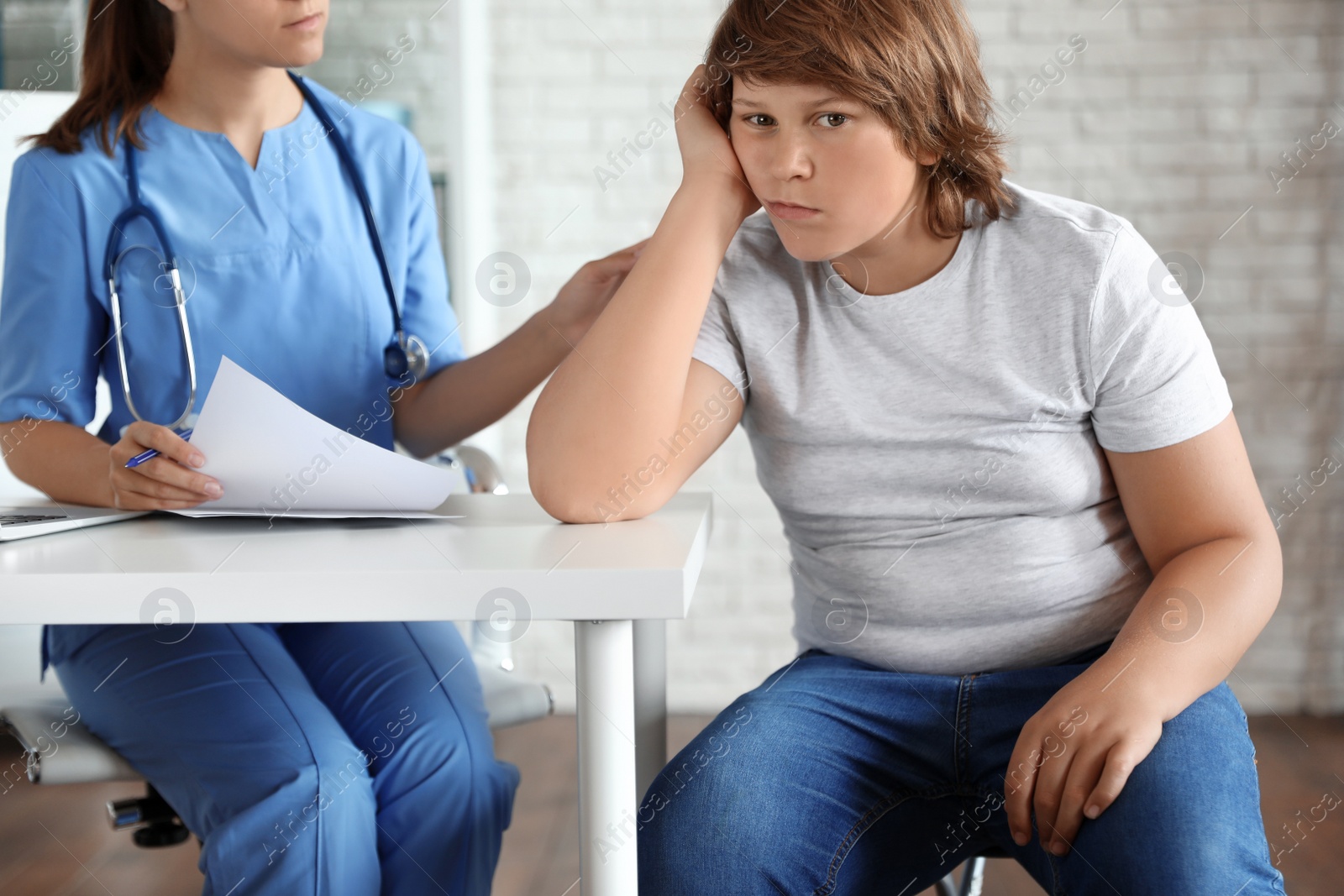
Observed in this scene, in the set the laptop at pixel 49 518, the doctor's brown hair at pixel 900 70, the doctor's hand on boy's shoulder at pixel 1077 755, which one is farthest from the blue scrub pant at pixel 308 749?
the doctor's brown hair at pixel 900 70

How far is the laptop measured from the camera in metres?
0.84

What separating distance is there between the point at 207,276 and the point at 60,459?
0.24 meters

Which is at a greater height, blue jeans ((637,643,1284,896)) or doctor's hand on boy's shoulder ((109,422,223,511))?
doctor's hand on boy's shoulder ((109,422,223,511))

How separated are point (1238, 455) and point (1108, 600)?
16cm

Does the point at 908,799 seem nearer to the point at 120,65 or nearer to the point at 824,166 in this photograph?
the point at 824,166

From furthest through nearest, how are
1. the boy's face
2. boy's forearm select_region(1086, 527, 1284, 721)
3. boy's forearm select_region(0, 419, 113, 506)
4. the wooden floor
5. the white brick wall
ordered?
the white brick wall
the wooden floor
boy's forearm select_region(0, 419, 113, 506)
the boy's face
boy's forearm select_region(1086, 527, 1284, 721)

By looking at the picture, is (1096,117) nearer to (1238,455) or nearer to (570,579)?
(1238,455)

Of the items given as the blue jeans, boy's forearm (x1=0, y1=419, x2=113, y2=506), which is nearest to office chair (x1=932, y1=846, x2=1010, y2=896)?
the blue jeans

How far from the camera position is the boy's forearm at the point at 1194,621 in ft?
2.62

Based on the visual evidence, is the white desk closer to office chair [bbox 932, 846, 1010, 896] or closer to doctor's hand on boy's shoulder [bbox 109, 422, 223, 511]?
doctor's hand on boy's shoulder [bbox 109, 422, 223, 511]

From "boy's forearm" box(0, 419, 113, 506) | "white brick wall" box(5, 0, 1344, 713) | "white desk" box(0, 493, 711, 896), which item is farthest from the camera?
"white brick wall" box(5, 0, 1344, 713)

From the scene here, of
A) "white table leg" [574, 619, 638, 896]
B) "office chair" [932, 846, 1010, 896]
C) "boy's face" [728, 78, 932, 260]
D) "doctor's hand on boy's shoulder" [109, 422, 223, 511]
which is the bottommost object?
"office chair" [932, 846, 1010, 896]

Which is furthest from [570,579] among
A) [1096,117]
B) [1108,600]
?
[1096,117]

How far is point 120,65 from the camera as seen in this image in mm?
1208
